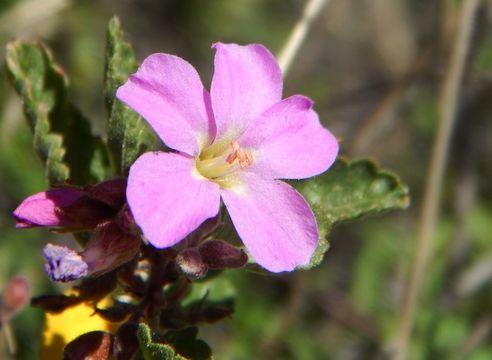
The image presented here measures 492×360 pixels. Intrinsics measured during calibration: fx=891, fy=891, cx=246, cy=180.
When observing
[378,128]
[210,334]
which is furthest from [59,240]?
[378,128]

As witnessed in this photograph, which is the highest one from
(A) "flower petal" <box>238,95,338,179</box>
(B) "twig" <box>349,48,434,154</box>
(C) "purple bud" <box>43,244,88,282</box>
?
(A) "flower petal" <box>238,95,338,179</box>

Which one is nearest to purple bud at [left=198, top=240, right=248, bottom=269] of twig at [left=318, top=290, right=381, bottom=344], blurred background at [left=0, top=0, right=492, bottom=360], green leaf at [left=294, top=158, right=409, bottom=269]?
green leaf at [left=294, top=158, right=409, bottom=269]

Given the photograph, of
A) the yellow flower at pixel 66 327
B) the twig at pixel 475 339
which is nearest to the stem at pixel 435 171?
the twig at pixel 475 339

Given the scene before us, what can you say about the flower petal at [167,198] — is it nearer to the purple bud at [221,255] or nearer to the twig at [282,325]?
the purple bud at [221,255]

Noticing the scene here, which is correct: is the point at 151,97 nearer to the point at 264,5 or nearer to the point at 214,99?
the point at 214,99

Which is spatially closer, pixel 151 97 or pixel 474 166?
pixel 151 97

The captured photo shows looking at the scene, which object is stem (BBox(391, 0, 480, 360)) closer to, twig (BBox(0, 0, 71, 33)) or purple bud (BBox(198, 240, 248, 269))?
purple bud (BBox(198, 240, 248, 269))
